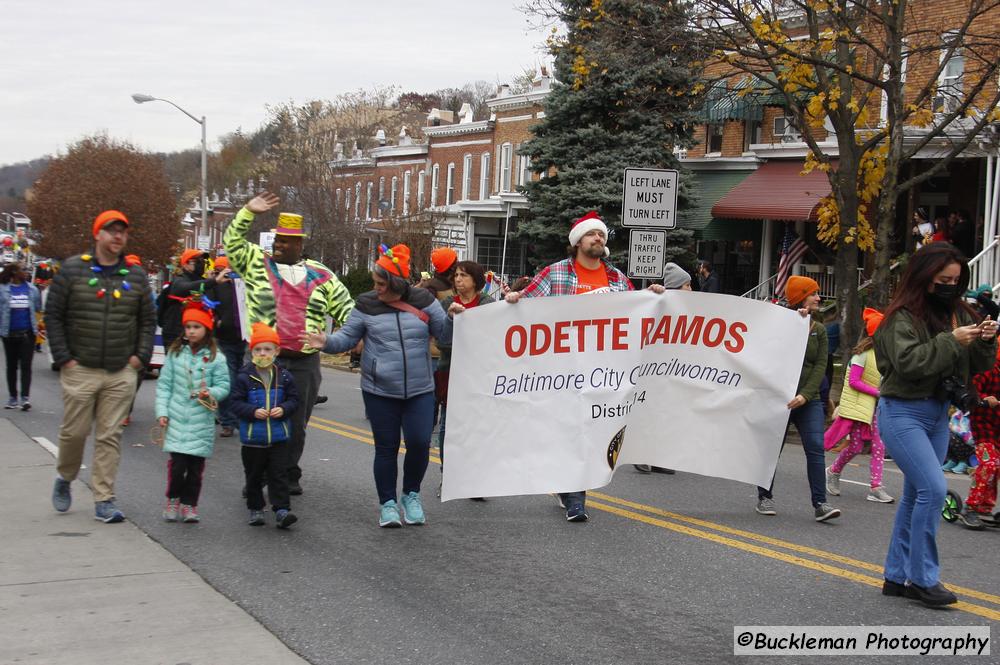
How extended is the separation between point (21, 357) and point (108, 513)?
800cm

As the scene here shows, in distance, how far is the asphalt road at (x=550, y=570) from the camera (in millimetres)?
5535

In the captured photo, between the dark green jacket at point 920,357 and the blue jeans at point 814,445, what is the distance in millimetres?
2522

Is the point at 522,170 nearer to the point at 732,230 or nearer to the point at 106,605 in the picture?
the point at 732,230

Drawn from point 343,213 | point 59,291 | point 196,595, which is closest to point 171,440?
point 59,291

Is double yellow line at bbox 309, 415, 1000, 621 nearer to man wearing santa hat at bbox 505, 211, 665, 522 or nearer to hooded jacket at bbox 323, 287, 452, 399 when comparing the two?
man wearing santa hat at bbox 505, 211, 665, 522

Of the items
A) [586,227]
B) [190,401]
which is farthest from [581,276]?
[190,401]

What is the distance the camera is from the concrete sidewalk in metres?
5.25

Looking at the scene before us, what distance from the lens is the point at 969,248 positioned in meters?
24.3

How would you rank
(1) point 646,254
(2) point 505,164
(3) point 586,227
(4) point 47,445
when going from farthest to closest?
(2) point 505,164
(1) point 646,254
(4) point 47,445
(3) point 586,227

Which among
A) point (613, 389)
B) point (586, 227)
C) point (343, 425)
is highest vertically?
point (586, 227)

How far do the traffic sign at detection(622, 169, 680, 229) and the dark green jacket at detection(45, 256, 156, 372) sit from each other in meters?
9.03

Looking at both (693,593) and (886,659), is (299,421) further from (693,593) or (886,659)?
(886,659)

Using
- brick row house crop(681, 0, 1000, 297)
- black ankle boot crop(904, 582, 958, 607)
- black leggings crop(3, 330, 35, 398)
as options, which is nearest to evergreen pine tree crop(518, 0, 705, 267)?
brick row house crop(681, 0, 1000, 297)

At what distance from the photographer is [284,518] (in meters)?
7.75
